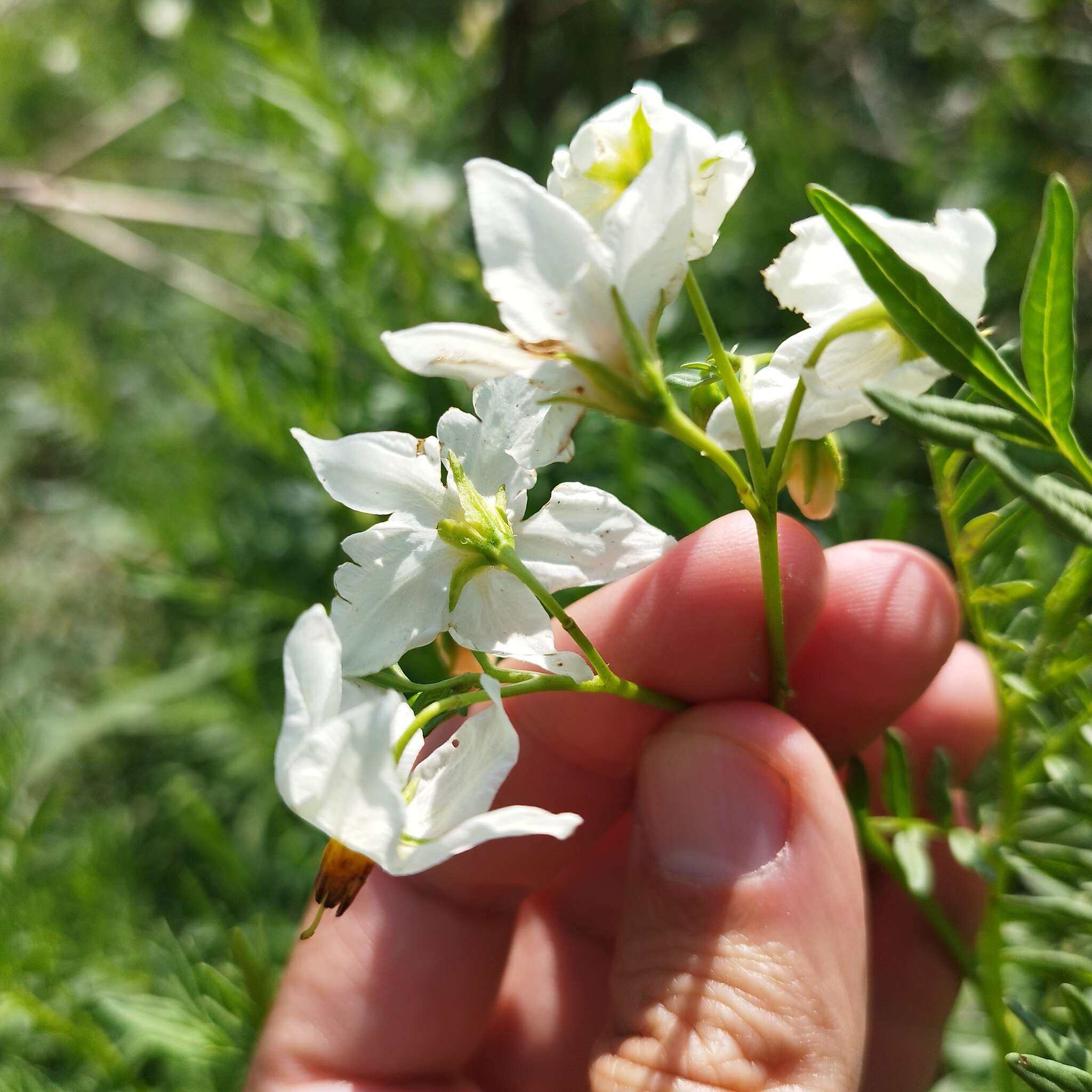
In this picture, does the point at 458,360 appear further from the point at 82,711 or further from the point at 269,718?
the point at 82,711

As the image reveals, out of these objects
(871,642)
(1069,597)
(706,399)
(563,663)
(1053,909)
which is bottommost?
(1053,909)

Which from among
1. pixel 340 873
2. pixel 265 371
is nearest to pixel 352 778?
pixel 340 873

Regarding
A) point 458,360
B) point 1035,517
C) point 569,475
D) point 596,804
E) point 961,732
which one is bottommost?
point 596,804

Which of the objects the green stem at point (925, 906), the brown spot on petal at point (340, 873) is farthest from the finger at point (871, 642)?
the brown spot on petal at point (340, 873)

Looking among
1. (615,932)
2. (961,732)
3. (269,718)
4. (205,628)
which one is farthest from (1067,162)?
(205,628)

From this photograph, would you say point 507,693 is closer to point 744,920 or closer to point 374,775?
point 374,775

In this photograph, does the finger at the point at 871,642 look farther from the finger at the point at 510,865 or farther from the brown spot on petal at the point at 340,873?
the brown spot on petal at the point at 340,873
